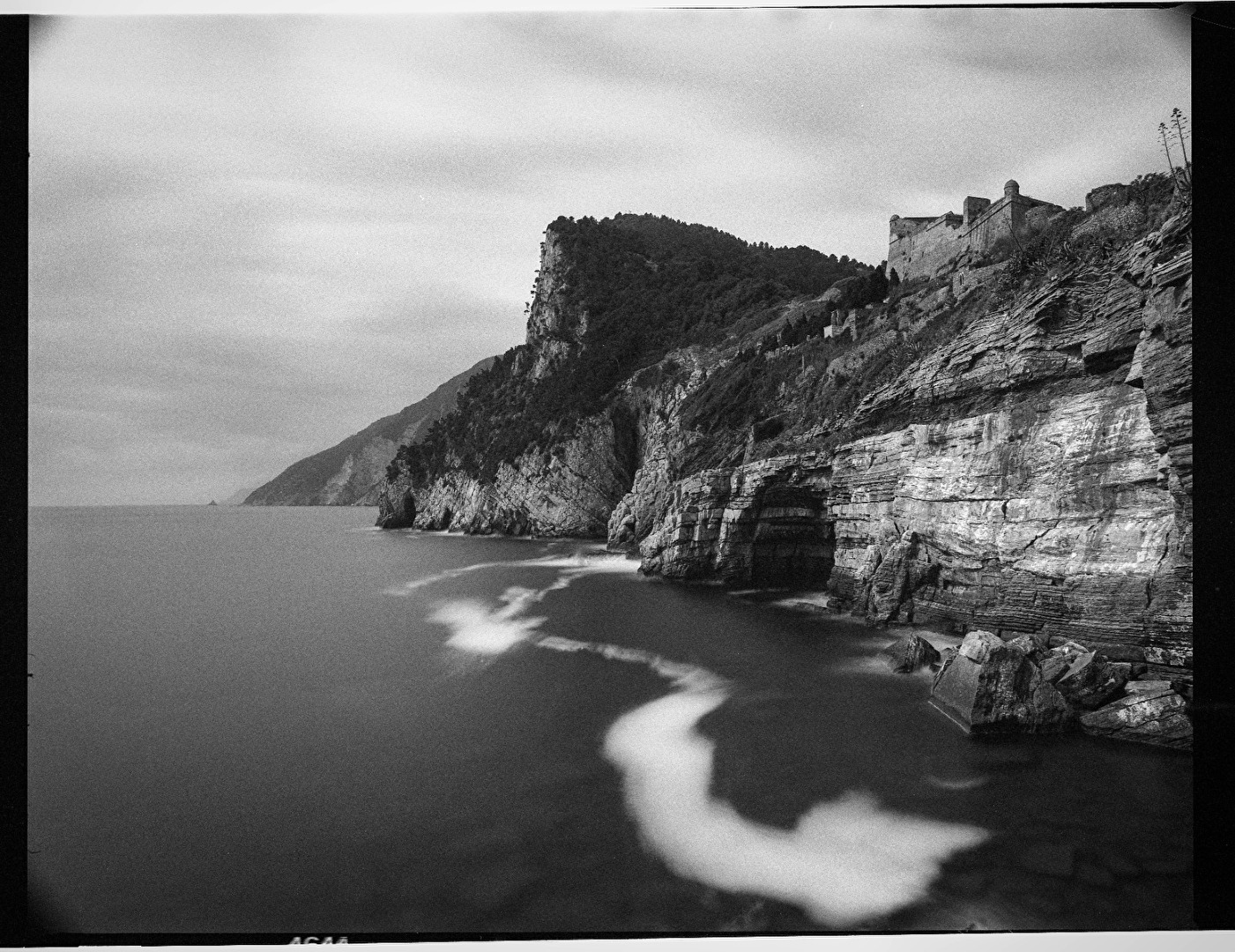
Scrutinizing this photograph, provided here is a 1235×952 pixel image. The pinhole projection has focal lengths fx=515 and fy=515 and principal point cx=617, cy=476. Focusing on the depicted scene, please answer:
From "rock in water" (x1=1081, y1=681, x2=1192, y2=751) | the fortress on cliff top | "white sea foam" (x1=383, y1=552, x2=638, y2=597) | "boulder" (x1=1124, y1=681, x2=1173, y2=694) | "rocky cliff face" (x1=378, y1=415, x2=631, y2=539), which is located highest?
the fortress on cliff top

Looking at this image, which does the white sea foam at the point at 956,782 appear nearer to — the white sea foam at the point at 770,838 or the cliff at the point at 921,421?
the white sea foam at the point at 770,838

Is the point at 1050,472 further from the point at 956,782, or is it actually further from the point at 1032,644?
the point at 956,782

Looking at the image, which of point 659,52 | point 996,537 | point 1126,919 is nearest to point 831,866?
point 1126,919

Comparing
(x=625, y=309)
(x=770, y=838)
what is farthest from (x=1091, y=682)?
(x=625, y=309)

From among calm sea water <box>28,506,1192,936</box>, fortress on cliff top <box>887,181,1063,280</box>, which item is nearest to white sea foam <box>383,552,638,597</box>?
calm sea water <box>28,506,1192,936</box>

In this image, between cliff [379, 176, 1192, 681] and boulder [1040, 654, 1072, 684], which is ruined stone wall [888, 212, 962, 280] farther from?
boulder [1040, 654, 1072, 684]

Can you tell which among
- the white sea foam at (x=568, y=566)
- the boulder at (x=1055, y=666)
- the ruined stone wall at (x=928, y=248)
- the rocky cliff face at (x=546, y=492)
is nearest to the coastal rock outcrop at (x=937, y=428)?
the boulder at (x=1055, y=666)
